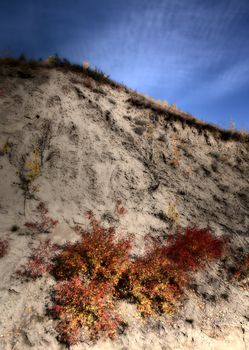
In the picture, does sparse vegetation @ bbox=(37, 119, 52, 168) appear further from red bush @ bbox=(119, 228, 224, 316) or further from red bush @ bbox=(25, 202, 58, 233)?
red bush @ bbox=(119, 228, 224, 316)

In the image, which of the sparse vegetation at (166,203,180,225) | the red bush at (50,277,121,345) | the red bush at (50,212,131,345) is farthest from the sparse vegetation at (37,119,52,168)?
the sparse vegetation at (166,203,180,225)

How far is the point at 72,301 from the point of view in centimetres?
1016

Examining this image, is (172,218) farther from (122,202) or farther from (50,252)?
(50,252)

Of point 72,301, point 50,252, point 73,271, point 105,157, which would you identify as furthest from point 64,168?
point 72,301

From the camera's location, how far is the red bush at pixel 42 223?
42.1 ft

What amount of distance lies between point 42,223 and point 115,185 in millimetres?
5004

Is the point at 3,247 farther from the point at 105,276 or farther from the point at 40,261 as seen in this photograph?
the point at 105,276

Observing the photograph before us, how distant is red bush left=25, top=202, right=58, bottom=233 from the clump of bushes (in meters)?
0.89

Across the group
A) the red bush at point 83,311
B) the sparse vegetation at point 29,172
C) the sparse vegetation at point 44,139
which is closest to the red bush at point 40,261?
the red bush at point 83,311

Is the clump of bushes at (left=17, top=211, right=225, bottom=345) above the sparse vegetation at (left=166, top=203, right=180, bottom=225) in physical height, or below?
below

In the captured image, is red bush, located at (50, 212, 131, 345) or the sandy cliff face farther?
the sandy cliff face

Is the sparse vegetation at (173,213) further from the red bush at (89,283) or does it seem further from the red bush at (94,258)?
the red bush at (94,258)

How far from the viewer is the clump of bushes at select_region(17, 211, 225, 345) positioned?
988 cm

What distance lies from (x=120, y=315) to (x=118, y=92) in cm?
1600
